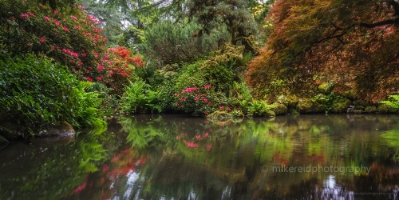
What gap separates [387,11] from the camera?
3398 millimetres

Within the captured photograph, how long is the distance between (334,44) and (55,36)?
604cm

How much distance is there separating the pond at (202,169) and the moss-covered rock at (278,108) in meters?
6.43

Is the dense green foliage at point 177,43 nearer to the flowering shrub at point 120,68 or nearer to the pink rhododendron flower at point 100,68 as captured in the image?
the flowering shrub at point 120,68

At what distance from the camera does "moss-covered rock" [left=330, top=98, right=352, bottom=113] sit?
12172 millimetres

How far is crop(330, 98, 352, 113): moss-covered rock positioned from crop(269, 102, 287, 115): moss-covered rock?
82.6 inches

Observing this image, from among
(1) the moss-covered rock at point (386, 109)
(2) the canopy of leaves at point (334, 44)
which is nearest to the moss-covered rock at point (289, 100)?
(1) the moss-covered rock at point (386, 109)

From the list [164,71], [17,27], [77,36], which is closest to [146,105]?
[164,71]

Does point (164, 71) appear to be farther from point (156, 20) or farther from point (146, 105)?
point (156, 20)

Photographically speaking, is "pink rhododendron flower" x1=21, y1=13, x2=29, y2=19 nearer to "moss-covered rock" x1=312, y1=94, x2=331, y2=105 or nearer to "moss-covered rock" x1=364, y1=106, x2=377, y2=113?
"moss-covered rock" x1=312, y1=94, x2=331, y2=105

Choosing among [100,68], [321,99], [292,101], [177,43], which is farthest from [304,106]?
[100,68]

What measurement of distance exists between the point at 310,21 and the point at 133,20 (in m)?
22.3

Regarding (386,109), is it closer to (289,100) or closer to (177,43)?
(289,100)

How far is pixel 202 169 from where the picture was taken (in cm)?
312

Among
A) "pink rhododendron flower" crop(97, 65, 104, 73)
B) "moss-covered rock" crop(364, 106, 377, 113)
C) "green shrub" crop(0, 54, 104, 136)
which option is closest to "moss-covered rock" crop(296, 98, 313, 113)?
"moss-covered rock" crop(364, 106, 377, 113)
